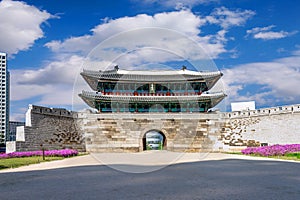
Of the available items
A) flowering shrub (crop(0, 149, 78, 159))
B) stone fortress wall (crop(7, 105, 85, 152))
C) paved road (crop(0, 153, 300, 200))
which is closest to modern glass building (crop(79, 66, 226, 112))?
stone fortress wall (crop(7, 105, 85, 152))

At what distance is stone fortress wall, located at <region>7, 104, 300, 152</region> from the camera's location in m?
26.4

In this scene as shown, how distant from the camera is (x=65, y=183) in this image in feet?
30.8

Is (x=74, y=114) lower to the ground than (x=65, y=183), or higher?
higher

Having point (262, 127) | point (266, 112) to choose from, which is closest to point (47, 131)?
point (262, 127)

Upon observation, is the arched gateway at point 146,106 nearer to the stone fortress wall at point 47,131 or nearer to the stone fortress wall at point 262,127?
the stone fortress wall at point 47,131

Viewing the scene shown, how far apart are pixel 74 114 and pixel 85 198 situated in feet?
72.7

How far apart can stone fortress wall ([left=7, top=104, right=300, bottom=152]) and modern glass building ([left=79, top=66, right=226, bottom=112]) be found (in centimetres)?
159

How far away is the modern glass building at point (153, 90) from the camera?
29.7m

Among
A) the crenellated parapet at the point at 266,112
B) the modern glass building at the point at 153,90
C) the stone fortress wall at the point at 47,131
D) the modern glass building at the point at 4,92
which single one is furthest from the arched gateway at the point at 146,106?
the modern glass building at the point at 4,92

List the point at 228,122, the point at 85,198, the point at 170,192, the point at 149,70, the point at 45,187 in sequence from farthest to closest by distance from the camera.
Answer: the point at 149,70 → the point at 228,122 → the point at 45,187 → the point at 170,192 → the point at 85,198

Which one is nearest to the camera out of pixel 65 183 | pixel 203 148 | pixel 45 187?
pixel 45 187

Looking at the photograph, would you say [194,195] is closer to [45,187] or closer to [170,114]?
[45,187]

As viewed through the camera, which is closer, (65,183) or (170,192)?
(170,192)

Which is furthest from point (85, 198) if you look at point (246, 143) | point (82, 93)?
point (246, 143)
